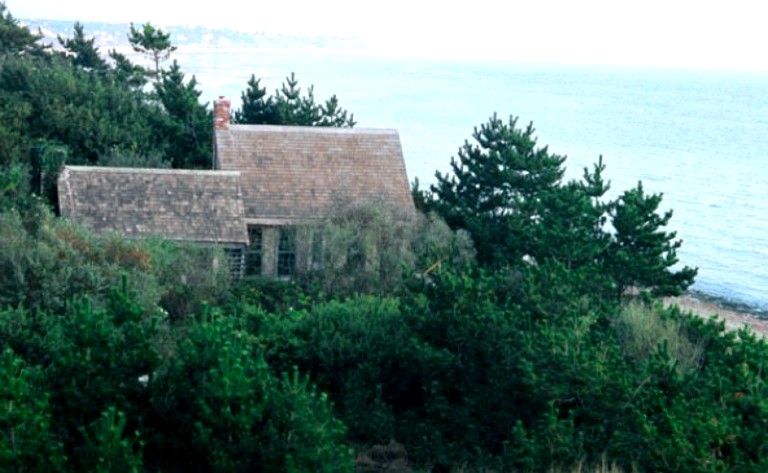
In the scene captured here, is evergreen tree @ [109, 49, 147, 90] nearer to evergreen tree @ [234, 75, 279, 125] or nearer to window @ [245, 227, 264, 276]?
evergreen tree @ [234, 75, 279, 125]

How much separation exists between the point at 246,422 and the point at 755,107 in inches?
5580

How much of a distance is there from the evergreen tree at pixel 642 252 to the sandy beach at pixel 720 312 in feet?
36.7

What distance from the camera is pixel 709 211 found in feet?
202

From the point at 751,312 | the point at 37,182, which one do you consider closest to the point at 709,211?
the point at 751,312

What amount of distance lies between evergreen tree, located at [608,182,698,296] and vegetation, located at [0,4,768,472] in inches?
2.0

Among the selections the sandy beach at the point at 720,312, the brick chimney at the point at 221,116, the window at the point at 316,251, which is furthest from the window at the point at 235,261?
the sandy beach at the point at 720,312

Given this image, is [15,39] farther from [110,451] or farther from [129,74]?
[110,451]

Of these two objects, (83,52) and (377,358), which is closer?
(377,358)

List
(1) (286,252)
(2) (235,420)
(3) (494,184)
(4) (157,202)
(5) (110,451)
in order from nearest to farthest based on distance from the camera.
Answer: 1. (5) (110,451)
2. (2) (235,420)
3. (4) (157,202)
4. (1) (286,252)
5. (3) (494,184)

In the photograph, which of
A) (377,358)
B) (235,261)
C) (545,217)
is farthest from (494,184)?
(377,358)

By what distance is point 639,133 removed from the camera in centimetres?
10175

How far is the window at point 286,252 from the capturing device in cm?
2856

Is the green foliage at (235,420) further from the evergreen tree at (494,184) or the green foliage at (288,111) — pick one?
the green foliage at (288,111)

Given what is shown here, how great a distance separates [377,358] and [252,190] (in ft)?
40.5
